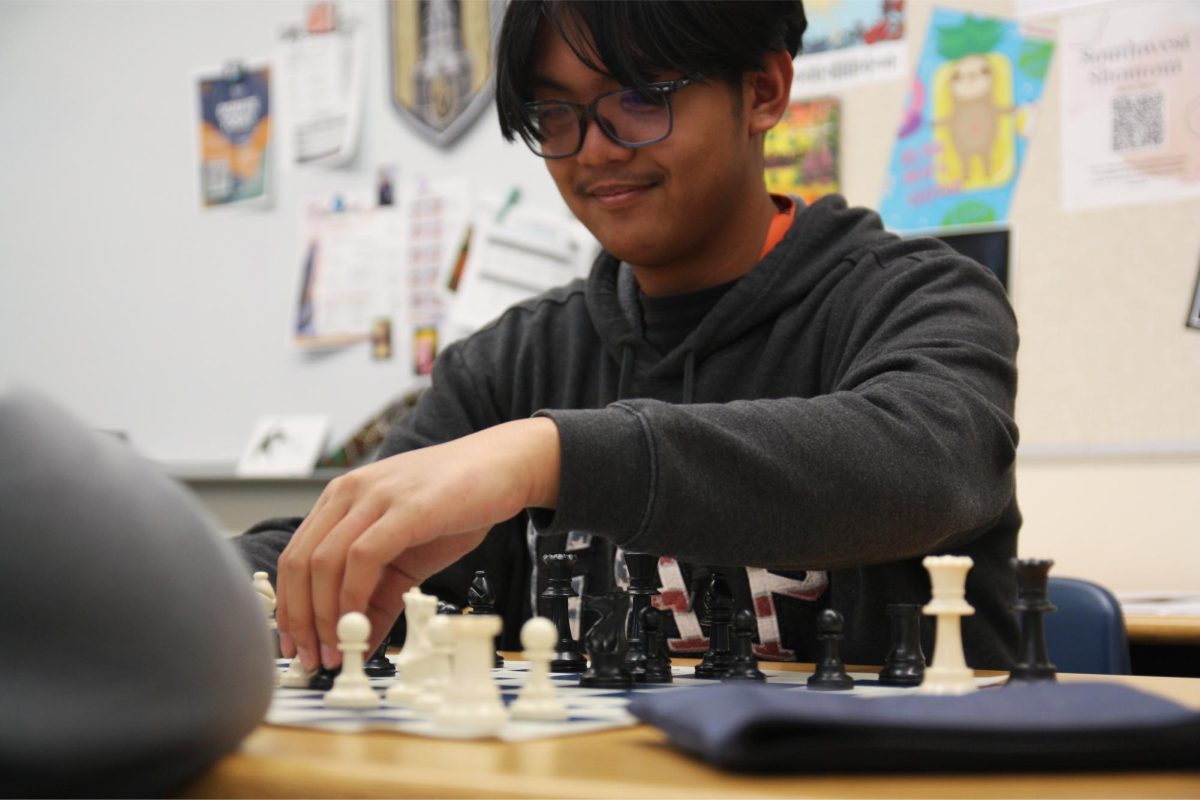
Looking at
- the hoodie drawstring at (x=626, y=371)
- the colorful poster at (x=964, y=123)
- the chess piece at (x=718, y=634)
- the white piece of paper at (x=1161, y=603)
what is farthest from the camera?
the colorful poster at (x=964, y=123)

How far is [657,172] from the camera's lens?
148cm

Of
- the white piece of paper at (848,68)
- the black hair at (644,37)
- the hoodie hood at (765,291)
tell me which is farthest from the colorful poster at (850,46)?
the black hair at (644,37)

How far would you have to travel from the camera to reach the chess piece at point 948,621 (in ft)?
2.92

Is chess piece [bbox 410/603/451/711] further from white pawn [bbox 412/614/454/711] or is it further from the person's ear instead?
the person's ear

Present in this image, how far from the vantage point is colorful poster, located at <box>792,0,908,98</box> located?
2.37m

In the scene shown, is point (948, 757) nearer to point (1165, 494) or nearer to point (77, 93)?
point (1165, 494)

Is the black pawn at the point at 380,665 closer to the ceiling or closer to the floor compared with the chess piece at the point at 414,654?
closer to the floor

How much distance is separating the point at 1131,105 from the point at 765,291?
977 mm

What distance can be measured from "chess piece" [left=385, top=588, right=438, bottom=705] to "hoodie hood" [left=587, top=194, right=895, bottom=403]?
24.6 inches

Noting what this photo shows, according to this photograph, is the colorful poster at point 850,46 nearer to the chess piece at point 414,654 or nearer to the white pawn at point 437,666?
the chess piece at point 414,654

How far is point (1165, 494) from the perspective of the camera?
6.92 ft

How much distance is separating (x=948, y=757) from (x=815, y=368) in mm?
946

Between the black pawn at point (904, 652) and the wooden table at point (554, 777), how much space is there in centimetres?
34

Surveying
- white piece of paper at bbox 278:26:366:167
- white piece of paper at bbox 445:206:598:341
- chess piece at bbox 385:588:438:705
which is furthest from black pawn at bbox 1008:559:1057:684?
white piece of paper at bbox 278:26:366:167
